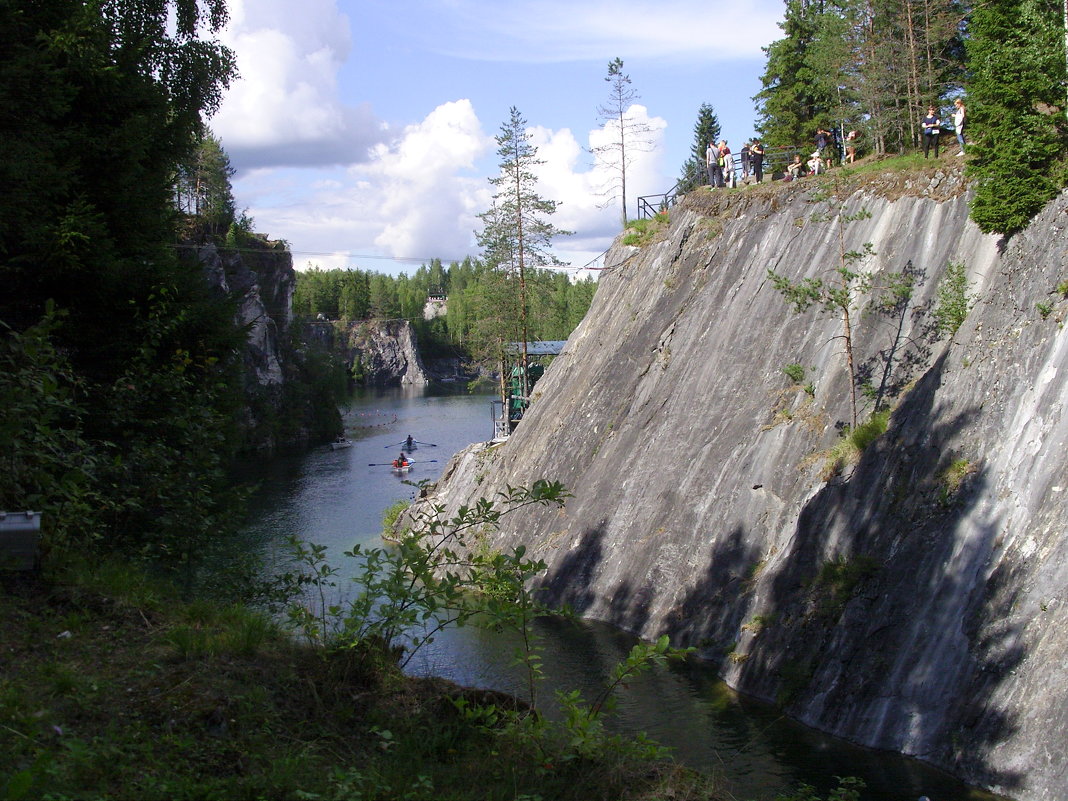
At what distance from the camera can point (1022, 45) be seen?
603 inches

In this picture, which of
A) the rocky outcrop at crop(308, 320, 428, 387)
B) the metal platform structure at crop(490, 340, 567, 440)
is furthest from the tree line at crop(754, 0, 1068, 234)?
the rocky outcrop at crop(308, 320, 428, 387)

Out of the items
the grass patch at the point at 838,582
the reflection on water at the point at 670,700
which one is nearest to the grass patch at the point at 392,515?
the reflection on water at the point at 670,700

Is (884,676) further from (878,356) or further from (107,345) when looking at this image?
(107,345)

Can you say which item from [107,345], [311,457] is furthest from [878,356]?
[311,457]

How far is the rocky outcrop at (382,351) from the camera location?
12169 centimetres

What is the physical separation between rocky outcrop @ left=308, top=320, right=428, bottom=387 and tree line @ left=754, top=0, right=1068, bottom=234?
288 ft

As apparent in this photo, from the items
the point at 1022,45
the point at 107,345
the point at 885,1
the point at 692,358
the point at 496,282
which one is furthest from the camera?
the point at 496,282

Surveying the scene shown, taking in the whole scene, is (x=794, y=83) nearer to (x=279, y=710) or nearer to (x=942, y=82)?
(x=942, y=82)

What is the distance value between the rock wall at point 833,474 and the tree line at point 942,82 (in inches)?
36.9

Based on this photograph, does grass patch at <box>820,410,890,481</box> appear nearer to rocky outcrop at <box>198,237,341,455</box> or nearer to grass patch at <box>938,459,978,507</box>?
grass patch at <box>938,459,978,507</box>

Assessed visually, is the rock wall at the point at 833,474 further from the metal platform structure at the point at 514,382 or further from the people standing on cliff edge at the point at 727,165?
the metal platform structure at the point at 514,382

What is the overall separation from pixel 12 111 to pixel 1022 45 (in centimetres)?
1526

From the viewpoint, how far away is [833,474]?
56.2 feet

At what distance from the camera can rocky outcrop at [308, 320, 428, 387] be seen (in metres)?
122
